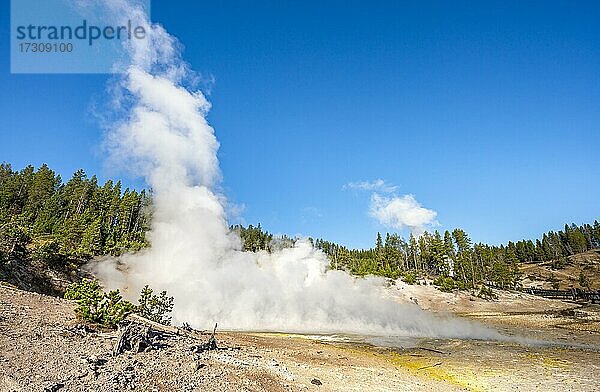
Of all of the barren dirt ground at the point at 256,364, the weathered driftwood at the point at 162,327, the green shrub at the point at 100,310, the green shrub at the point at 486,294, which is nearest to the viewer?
the barren dirt ground at the point at 256,364

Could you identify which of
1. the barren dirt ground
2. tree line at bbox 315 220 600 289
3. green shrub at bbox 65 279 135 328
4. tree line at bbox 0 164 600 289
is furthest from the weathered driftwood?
tree line at bbox 315 220 600 289

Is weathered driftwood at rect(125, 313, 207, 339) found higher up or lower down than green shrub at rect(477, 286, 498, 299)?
higher up

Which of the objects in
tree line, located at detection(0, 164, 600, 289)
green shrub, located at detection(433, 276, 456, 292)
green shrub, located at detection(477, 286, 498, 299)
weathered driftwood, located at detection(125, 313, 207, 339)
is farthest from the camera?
green shrub, located at detection(433, 276, 456, 292)

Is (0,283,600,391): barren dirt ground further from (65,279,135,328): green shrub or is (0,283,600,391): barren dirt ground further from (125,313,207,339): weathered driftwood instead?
(125,313,207,339): weathered driftwood

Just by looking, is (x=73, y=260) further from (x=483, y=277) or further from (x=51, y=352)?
(x=483, y=277)

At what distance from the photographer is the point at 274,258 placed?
215 ft

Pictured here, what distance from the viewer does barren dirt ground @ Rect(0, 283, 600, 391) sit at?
43.5ft

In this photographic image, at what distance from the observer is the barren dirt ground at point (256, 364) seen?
1326 centimetres

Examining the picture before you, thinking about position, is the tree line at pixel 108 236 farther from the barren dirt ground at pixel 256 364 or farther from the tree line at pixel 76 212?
the barren dirt ground at pixel 256 364

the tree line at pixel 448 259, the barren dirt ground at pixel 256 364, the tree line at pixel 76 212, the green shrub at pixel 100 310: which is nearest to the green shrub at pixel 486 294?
the tree line at pixel 448 259

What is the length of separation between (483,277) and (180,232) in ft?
264

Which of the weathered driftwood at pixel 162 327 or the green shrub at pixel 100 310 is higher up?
the green shrub at pixel 100 310

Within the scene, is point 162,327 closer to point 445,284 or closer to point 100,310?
point 100,310

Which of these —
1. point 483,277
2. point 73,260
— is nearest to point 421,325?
point 73,260
